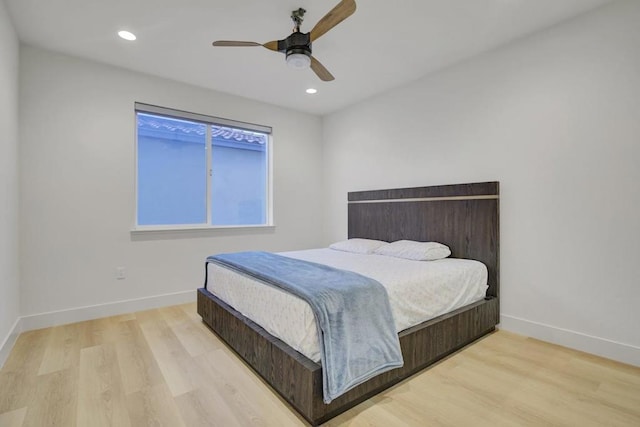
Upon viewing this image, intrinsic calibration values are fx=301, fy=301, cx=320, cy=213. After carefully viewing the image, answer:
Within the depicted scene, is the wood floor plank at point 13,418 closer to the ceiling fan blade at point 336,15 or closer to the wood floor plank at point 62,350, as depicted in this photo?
the wood floor plank at point 62,350

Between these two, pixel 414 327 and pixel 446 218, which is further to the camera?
pixel 446 218

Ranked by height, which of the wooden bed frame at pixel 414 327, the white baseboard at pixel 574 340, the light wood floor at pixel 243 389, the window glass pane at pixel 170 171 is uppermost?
the window glass pane at pixel 170 171

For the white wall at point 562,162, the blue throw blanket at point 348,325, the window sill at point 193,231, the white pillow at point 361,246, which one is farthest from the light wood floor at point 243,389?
the white pillow at point 361,246

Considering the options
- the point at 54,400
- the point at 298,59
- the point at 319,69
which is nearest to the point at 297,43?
the point at 298,59

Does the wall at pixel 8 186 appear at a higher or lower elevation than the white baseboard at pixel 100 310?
higher

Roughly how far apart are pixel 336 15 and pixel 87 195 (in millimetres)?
2913

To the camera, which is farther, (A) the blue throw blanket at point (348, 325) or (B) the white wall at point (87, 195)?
(B) the white wall at point (87, 195)

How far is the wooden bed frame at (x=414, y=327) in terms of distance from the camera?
1641mm

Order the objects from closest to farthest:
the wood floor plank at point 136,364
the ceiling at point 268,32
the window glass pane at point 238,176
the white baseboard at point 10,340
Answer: the wood floor plank at point 136,364 → the white baseboard at point 10,340 → the ceiling at point 268,32 → the window glass pane at point 238,176

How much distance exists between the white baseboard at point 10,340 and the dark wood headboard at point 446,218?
3.52 m

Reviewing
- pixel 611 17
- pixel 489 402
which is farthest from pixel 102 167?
pixel 611 17

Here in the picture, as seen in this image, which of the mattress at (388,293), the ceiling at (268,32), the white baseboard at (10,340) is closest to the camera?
the mattress at (388,293)

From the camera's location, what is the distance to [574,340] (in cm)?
240

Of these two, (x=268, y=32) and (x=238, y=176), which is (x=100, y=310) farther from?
(x=268, y=32)
